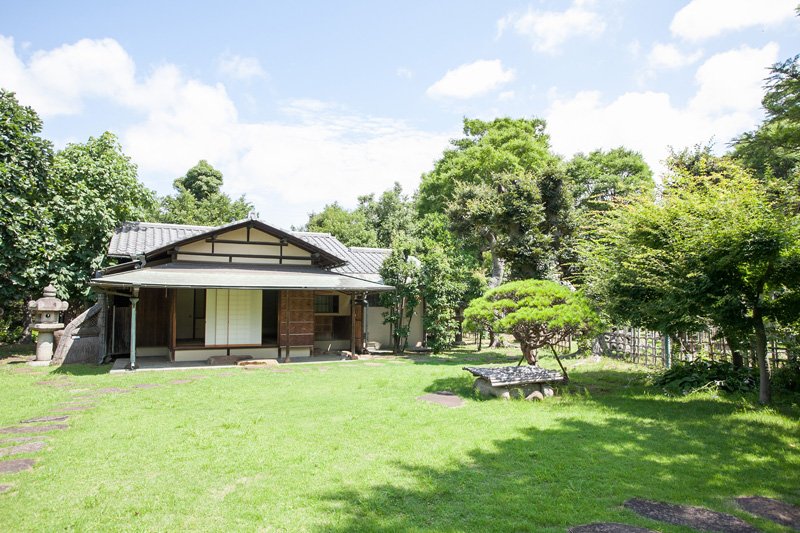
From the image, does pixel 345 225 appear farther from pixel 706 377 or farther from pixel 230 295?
pixel 706 377

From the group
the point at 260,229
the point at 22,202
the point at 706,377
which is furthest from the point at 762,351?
the point at 22,202

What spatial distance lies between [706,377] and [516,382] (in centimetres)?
390

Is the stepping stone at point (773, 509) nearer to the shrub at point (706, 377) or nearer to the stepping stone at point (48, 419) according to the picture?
the shrub at point (706, 377)

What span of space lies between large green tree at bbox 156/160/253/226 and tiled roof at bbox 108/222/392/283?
29.8ft

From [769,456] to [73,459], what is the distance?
7585mm

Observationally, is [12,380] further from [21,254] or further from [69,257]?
[69,257]

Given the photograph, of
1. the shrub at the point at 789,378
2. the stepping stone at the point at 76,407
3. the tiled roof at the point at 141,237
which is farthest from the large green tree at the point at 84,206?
the shrub at the point at 789,378

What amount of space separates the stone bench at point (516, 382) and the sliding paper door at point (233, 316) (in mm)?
7570

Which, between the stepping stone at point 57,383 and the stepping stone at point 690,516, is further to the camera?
the stepping stone at point 57,383

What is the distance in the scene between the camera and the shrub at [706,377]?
859 centimetres

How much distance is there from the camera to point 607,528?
351 centimetres

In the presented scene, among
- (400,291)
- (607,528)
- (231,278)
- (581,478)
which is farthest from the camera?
(400,291)

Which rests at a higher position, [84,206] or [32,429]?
[84,206]

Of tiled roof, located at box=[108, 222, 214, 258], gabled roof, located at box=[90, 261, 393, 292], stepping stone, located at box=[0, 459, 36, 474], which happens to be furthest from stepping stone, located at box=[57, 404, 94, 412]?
tiled roof, located at box=[108, 222, 214, 258]
